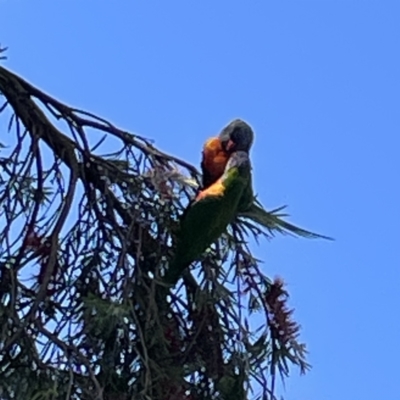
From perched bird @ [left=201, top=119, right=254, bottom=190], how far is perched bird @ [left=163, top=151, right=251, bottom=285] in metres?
0.04

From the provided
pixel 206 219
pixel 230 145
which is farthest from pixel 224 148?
pixel 206 219

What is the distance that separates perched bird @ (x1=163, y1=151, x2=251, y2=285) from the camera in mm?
1977

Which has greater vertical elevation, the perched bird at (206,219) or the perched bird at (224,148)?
the perched bird at (224,148)

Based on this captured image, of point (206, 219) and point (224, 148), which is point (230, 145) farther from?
point (206, 219)

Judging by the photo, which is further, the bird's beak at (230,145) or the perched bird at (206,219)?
the bird's beak at (230,145)

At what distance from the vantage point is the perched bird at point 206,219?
1.98 metres

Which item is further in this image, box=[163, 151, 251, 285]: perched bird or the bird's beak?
the bird's beak

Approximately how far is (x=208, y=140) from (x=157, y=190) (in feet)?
0.51

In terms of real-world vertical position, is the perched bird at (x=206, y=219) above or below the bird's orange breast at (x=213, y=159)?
below

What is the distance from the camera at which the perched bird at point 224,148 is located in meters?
2.09

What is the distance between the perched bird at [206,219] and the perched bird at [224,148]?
1.7 inches

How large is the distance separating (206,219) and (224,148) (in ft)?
0.57

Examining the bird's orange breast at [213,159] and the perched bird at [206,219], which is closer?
the perched bird at [206,219]

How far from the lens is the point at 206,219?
198cm
